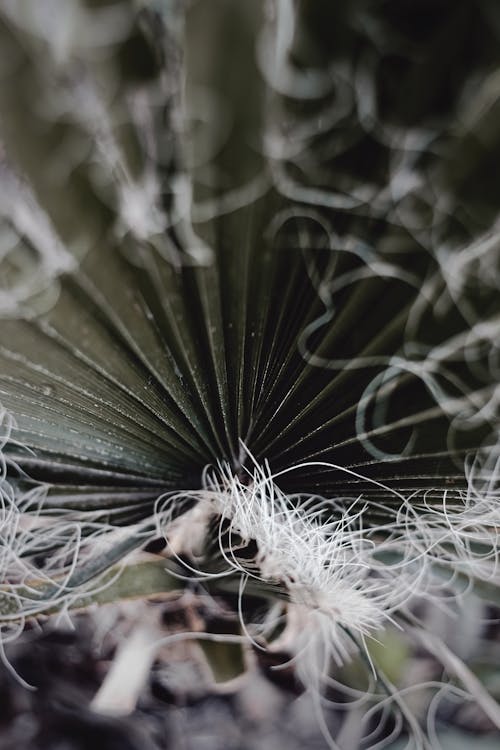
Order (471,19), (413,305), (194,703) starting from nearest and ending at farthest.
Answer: (471,19), (413,305), (194,703)

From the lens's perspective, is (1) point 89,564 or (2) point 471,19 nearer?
(2) point 471,19

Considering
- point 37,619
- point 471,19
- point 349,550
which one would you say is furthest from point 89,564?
point 471,19

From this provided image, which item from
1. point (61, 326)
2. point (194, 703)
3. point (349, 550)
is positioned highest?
point (61, 326)

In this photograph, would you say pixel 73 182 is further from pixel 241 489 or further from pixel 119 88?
pixel 241 489

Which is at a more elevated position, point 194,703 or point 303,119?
point 303,119

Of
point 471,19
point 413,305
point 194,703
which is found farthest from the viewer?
point 194,703

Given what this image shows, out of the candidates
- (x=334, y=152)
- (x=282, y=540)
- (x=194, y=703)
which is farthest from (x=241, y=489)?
(x=334, y=152)

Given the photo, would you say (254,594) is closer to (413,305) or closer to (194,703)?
(194,703)
